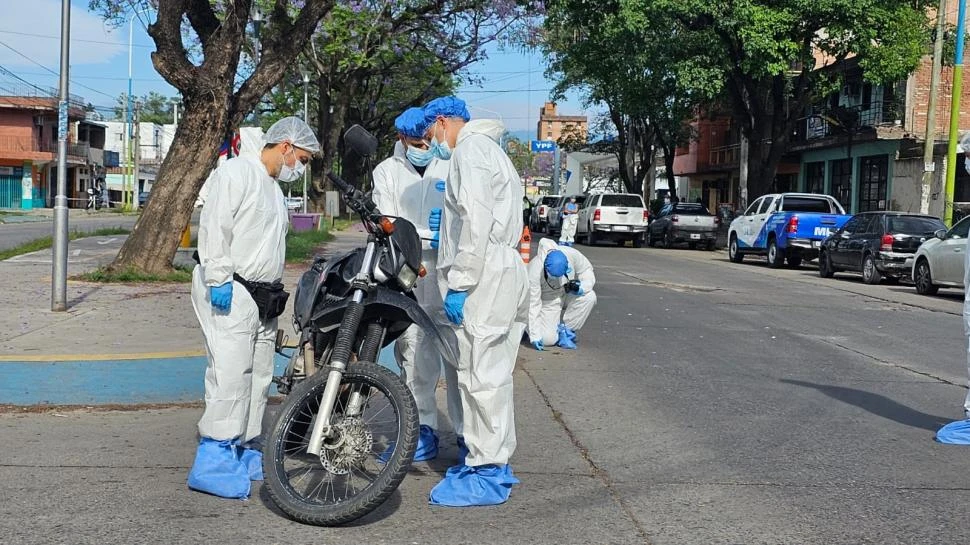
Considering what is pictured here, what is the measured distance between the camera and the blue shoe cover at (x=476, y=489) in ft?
16.6

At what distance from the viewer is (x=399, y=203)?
21.7ft

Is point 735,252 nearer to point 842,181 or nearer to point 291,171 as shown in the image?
point 842,181

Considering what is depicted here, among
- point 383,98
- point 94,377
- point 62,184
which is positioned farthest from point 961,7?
point 383,98

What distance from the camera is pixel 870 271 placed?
21328mm

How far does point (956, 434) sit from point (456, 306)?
146 inches

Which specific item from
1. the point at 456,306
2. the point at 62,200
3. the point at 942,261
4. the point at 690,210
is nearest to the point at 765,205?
the point at 690,210

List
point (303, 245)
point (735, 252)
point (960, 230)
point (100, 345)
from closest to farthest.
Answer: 1. point (100, 345)
2. point (960, 230)
3. point (303, 245)
4. point (735, 252)

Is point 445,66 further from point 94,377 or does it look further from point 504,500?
point 504,500

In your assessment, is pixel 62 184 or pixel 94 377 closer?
pixel 94 377

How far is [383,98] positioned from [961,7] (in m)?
31.8

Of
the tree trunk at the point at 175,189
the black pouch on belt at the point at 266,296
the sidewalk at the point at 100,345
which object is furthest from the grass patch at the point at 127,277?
the black pouch on belt at the point at 266,296

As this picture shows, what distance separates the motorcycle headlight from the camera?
5.06 meters

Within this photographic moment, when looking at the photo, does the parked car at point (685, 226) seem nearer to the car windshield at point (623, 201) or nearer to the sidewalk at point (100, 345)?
the car windshield at point (623, 201)

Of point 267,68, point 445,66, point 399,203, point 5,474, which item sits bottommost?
point 5,474
